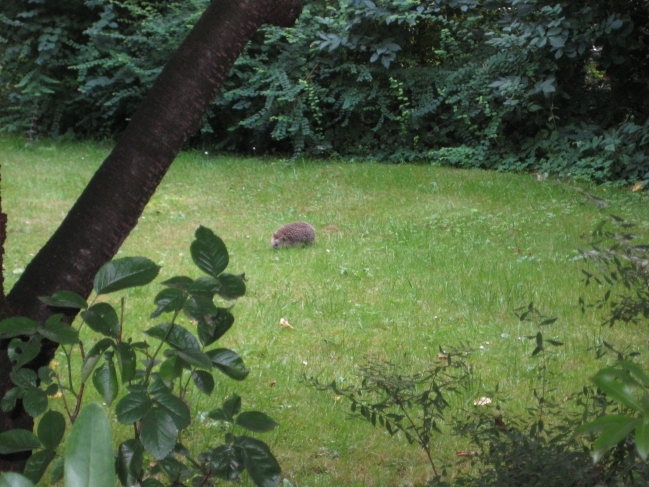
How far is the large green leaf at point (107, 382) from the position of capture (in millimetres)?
1514

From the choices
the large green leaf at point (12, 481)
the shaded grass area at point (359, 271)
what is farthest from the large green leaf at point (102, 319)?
the shaded grass area at point (359, 271)

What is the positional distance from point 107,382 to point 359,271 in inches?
189

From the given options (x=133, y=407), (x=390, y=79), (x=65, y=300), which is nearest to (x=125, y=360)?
(x=133, y=407)

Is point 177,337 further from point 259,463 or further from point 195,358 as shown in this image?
point 259,463

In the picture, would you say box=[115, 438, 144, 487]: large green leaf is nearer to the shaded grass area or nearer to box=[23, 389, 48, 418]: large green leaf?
box=[23, 389, 48, 418]: large green leaf

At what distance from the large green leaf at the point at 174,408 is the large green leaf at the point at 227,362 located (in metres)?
0.15

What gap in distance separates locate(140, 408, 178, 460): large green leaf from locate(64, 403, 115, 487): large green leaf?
2.29 feet

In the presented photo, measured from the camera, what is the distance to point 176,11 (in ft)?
40.4

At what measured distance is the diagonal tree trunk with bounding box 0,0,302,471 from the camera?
236 centimetres

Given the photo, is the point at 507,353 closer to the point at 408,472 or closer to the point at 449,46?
the point at 408,472

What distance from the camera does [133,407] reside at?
1435 millimetres

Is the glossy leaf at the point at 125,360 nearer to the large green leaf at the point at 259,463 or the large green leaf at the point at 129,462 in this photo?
the large green leaf at the point at 129,462

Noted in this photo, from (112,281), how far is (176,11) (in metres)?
11.8

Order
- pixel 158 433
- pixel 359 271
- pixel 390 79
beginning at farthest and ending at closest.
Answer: pixel 390 79 < pixel 359 271 < pixel 158 433
